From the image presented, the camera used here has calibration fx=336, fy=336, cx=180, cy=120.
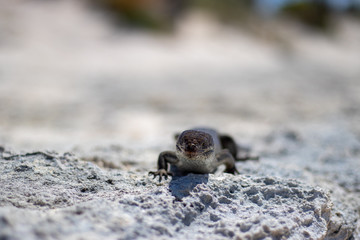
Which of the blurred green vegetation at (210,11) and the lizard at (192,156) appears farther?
the blurred green vegetation at (210,11)

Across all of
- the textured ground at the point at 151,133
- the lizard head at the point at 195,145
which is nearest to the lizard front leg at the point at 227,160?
the textured ground at the point at 151,133

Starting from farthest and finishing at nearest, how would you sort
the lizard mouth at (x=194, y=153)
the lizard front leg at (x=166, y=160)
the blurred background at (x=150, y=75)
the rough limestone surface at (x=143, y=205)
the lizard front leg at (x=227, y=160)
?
the blurred background at (x=150, y=75), the lizard front leg at (x=227, y=160), the lizard front leg at (x=166, y=160), the lizard mouth at (x=194, y=153), the rough limestone surface at (x=143, y=205)

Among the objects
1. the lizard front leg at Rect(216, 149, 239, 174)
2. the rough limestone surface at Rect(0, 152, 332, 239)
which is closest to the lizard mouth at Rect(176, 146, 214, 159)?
the rough limestone surface at Rect(0, 152, 332, 239)

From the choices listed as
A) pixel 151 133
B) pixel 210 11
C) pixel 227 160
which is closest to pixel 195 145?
pixel 227 160

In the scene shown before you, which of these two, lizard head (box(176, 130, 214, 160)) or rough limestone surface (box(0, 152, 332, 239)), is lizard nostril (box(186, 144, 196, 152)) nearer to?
lizard head (box(176, 130, 214, 160))

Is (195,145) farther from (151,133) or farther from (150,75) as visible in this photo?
(150,75)

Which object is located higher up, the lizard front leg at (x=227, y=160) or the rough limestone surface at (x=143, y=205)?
the lizard front leg at (x=227, y=160)

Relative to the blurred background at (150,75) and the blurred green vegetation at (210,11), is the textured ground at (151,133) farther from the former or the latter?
the blurred green vegetation at (210,11)
